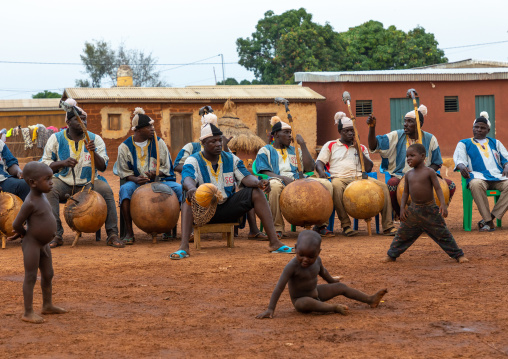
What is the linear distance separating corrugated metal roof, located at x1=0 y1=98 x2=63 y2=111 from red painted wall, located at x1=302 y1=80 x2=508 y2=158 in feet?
44.9

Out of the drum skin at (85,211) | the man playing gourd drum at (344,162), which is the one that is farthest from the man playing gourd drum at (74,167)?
the man playing gourd drum at (344,162)

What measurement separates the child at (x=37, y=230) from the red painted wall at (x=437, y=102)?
21939 mm

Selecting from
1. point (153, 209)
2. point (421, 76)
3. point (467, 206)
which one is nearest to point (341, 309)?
point (153, 209)

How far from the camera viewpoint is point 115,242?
9461mm

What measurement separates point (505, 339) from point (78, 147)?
6.72 meters

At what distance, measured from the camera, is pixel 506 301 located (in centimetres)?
544

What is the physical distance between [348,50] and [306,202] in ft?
107

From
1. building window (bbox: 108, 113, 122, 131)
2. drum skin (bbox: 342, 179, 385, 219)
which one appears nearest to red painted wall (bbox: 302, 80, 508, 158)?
building window (bbox: 108, 113, 122, 131)

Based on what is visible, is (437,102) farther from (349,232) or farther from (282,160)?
(349,232)

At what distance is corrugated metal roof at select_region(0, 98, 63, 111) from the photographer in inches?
1309

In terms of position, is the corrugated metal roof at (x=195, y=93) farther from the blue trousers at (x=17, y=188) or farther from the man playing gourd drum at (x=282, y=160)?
the man playing gourd drum at (x=282, y=160)

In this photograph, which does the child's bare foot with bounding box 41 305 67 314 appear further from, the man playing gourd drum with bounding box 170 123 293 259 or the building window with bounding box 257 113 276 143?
the building window with bounding box 257 113 276 143

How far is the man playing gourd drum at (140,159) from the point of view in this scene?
984cm

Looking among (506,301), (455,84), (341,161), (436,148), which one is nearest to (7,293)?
(506,301)
